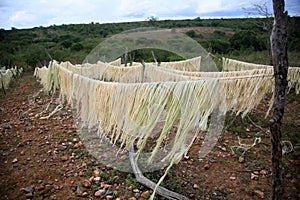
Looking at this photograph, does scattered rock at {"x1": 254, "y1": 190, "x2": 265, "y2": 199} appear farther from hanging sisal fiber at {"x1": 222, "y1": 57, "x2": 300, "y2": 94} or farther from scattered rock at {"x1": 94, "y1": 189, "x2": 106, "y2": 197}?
hanging sisal fiber at {"x1": 222, "y1": 57, "x2": 300, "y2": 94}

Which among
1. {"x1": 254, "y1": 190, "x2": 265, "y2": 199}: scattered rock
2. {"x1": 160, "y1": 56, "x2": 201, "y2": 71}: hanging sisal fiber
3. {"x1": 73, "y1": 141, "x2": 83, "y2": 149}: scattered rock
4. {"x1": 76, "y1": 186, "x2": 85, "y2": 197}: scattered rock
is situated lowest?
{"x1": 254, "y1": 190, "x2": 265, "y2": 199}: scattered rock

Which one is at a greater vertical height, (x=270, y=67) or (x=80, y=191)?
(x=270, y=67)

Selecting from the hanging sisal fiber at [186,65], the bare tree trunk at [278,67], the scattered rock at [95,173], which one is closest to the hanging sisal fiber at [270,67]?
the hanging sisal fiber at [186,65]

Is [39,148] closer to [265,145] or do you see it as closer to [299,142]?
[265,145]

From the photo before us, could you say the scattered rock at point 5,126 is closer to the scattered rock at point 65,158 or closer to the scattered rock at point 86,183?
the scattered rock at point 65,158

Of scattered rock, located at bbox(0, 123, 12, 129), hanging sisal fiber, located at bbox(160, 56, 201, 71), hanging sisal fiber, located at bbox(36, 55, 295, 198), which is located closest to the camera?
hanging sisal fiber, located at bbox(36, 55, 295, 198)

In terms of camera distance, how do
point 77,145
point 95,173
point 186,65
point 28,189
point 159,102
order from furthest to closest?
point 186,65 < point 77,145 < point 95,173 < point 28,189 < point 159,102

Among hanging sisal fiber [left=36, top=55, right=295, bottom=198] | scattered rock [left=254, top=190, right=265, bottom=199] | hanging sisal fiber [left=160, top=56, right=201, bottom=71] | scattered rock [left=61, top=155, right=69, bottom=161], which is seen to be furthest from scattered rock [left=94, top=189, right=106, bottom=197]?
hanging sisal fiber [left=160, top=56, right=201, bottom=71]

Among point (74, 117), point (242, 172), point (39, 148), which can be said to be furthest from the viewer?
point (74, 117)

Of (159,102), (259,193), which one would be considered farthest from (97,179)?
(259,193)

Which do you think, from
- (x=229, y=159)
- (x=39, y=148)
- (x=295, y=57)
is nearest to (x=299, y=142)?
(x=229, y=159)

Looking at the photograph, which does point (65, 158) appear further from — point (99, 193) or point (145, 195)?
point (145, 195)

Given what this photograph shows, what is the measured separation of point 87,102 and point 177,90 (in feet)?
Result: 4.26

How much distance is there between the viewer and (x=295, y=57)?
10.4 metres
